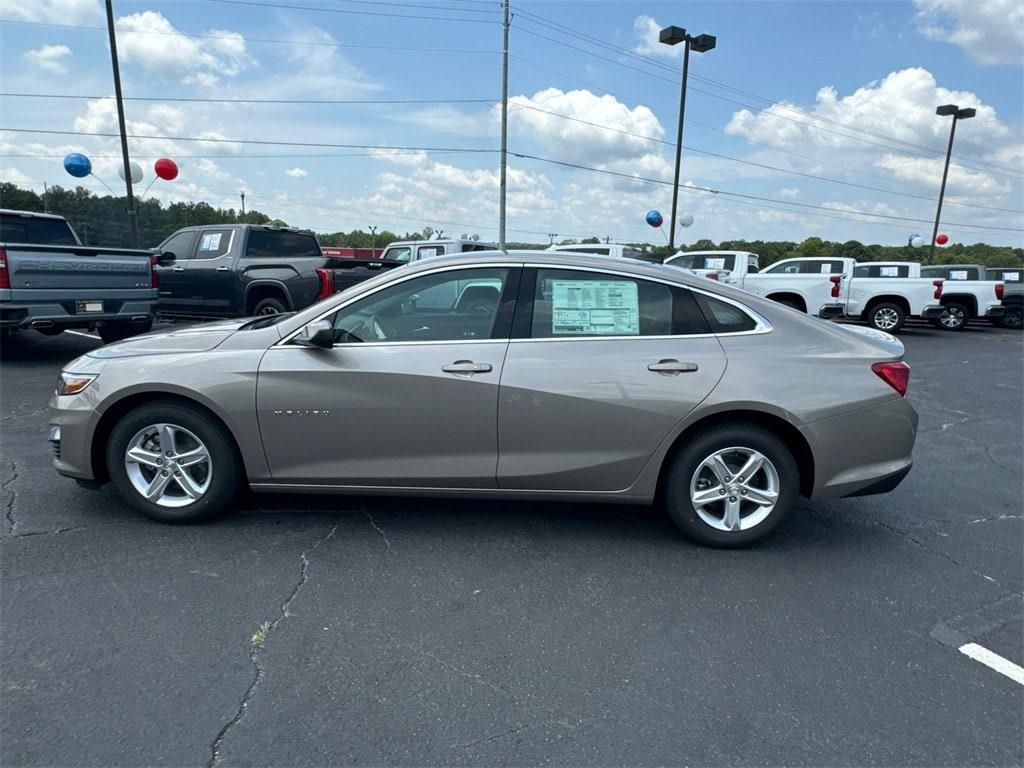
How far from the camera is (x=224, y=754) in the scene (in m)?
2.11

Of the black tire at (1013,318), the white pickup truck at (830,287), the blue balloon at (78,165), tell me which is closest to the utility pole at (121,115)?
the blue balloon at (78,165)

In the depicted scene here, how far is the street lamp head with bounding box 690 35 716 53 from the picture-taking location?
818 inches

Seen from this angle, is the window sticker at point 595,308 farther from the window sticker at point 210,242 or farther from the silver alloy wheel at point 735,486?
the window sticker at point 210,242

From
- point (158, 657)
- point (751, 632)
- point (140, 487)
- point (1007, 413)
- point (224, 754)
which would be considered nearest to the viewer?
point (224, 754)

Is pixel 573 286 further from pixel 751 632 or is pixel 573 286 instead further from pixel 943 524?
pixel 943 524

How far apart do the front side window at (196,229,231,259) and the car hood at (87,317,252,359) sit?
7510 mm

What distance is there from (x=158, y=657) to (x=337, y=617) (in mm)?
686

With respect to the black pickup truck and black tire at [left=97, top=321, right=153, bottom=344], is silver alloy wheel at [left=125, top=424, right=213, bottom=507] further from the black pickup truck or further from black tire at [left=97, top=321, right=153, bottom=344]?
the black pickup truck

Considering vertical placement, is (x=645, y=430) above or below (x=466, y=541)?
above

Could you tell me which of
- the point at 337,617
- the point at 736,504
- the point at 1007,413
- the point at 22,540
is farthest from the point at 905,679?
the point at 1007,413

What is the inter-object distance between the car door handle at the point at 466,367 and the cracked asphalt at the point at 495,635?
940mm

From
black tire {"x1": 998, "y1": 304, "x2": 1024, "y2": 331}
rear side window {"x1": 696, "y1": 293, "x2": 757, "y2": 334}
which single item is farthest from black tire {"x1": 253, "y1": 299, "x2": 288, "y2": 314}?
black tire {"x1": 998, "y1": 304, "x2": 1024, "y2": 331}

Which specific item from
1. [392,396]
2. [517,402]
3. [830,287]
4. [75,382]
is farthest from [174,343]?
[830,287]

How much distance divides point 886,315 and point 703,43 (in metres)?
10.6
